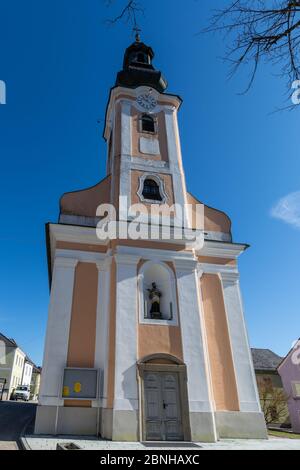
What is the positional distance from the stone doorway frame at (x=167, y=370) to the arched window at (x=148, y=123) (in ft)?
35.4

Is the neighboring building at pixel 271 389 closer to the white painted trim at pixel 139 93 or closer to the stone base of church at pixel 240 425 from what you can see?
the stone base of church at pixel 240 425

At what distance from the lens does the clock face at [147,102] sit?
17.2 meters

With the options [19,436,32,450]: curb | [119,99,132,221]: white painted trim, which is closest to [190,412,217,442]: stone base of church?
[19,436,32,450]: curb

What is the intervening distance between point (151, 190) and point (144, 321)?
5.96 metres

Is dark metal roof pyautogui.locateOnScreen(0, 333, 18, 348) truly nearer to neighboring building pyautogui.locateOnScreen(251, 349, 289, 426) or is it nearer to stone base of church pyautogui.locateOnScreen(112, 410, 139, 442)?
neighboring building pyautogui.locateOnScreen(251, 349, 289, 426)

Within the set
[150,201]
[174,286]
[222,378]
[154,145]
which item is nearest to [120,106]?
[154,145]

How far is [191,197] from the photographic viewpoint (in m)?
15.7

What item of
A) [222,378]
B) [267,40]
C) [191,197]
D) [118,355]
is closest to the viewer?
[267,40]

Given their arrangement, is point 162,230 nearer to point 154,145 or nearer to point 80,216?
point 80,216

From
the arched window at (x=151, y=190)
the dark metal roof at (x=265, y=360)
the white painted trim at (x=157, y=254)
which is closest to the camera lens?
the white painted trim at (x=157, y=254)

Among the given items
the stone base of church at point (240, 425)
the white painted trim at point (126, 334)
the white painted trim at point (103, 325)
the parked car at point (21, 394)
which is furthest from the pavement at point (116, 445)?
the parked car at point (21, 394)

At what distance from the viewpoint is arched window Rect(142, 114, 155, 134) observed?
16.8 m

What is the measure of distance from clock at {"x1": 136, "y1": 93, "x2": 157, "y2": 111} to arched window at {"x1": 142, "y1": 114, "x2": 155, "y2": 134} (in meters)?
0.46

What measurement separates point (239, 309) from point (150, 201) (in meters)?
5.58
